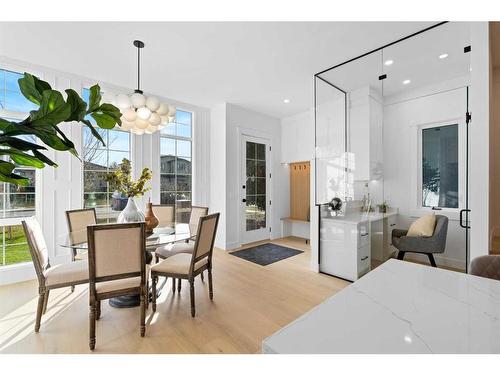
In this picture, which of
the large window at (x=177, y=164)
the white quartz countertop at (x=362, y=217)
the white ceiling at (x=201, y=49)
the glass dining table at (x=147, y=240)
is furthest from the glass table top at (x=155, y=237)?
the white ceiling at (x=201, y=49)

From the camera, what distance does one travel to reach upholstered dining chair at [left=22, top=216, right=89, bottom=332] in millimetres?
1968

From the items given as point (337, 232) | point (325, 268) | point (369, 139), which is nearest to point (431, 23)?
point (369, 139)

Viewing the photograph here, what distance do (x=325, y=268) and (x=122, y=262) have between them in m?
2.62

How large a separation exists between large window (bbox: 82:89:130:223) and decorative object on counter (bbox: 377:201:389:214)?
3.72 m

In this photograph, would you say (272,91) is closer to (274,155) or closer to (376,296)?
(274,155)

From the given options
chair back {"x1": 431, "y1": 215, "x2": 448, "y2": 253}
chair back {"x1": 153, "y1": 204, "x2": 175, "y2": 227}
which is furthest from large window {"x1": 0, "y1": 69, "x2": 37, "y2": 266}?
chair back {"x1": 431, "y1": 215, "x2": 448, "y2": 253}

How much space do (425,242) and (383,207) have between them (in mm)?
577

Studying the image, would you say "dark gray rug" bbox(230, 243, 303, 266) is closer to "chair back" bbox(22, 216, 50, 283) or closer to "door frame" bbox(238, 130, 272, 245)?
"door frame" bbox(238, 130, 272, 245)

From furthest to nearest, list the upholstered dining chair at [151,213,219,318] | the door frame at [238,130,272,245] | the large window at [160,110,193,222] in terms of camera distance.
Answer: the door frame at [238,130,272,245], the large window at [160,110,193,222], the upholstered dining chair at [151,213,219,318]

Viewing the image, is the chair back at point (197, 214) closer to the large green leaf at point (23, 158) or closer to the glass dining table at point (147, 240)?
the glass dining table at point (147, 240)

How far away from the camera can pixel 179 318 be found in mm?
2246

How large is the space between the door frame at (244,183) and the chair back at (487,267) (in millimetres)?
3904

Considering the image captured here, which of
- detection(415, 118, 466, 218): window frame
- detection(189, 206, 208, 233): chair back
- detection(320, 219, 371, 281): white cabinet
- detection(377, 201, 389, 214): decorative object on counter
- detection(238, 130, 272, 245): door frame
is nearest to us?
detection(415, 118, 466, 218): window frame

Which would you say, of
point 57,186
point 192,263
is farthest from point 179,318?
point 57,186
